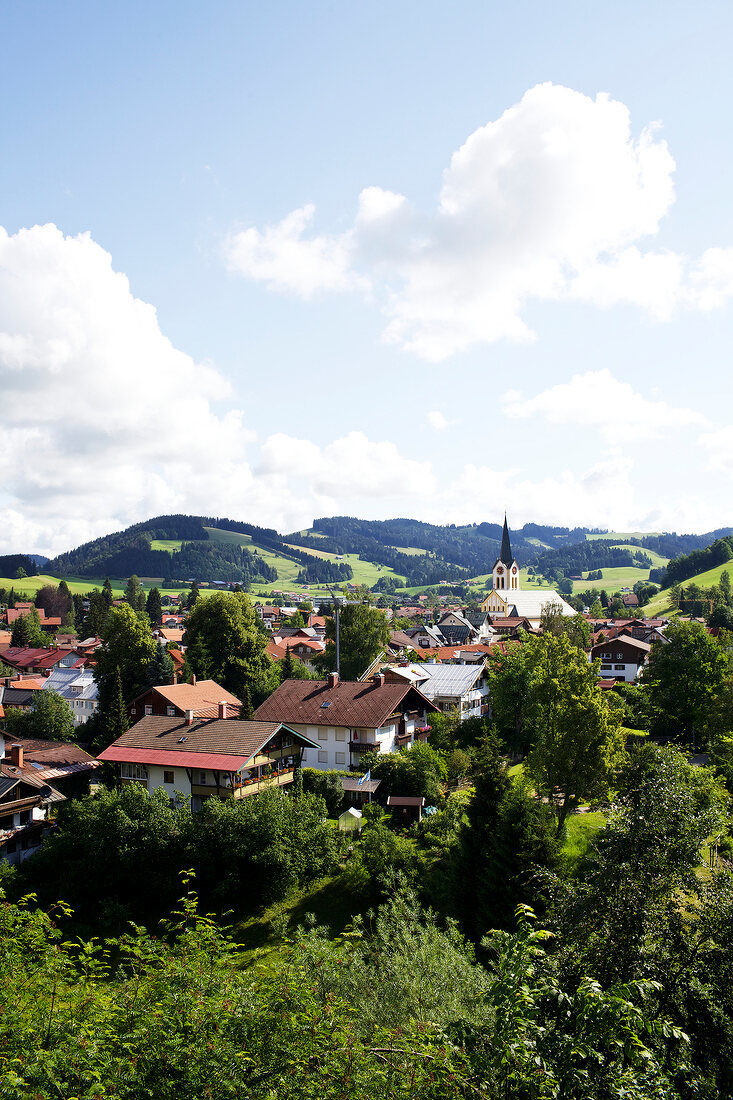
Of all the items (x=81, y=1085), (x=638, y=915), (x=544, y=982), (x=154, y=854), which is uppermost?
(x=544, y=982)

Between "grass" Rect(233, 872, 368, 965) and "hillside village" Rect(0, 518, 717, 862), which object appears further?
"hillside village" Rect(0, 518, 717, 862)

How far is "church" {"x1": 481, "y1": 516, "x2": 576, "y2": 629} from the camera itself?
147 m

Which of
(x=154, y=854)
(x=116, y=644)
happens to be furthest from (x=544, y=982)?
(x=116, y=644)

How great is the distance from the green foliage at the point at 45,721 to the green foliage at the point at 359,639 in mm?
24241

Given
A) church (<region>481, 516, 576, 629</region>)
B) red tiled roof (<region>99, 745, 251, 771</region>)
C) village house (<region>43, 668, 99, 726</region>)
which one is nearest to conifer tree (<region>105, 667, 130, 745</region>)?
red tiled roof (<region>99, 745, 251, 771</region>)

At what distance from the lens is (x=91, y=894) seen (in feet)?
110

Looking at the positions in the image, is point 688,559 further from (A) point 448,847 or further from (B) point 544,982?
(B) point 544,982

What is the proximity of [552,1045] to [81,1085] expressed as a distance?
6.31 meters

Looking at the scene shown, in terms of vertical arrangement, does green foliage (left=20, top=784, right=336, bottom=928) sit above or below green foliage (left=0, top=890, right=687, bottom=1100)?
below

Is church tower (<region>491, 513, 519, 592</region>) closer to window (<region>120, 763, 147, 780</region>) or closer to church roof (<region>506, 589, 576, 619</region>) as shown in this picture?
church roof (<region>506, 589, 576, 619</region>)

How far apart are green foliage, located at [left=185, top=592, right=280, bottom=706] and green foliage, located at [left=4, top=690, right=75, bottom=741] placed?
433 inches

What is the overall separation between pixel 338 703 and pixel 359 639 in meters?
19.9

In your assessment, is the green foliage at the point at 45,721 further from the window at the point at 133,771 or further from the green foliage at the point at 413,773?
the green foliage at the point at 413,773

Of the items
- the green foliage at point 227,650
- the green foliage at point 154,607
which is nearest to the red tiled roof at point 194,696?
the green foliage at point 227,650
